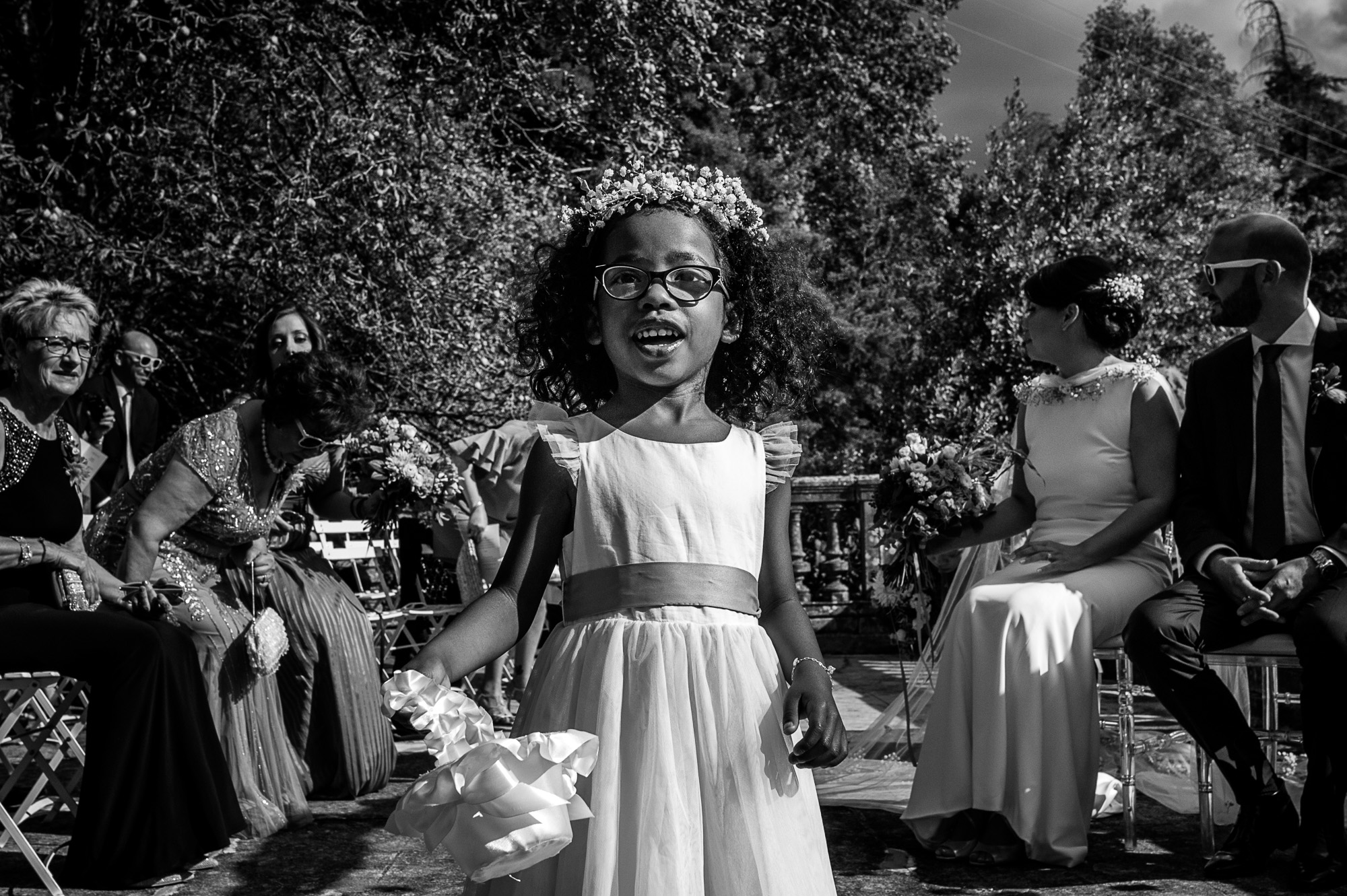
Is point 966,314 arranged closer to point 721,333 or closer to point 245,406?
point 245,406

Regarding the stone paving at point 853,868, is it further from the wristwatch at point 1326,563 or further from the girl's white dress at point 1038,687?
the wristwatch at point 1326,563

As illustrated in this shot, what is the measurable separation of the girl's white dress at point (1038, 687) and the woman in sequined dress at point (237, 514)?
2.18 m

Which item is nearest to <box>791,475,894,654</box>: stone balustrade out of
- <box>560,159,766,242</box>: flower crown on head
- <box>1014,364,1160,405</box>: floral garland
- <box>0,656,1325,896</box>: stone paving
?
<box>1014,364,1160,405</box>: floral garland

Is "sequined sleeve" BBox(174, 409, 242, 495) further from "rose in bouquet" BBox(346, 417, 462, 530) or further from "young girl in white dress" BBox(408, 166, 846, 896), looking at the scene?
"young girl in white dress" BBox(408, 166, 846, 896)

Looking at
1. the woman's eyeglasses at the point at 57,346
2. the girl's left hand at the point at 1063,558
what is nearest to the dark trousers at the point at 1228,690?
the girl's left hand at the point at 1063,558

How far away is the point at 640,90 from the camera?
10.1 m

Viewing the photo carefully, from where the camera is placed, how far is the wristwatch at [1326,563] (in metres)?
3.94

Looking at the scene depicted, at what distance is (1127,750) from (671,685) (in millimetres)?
2643

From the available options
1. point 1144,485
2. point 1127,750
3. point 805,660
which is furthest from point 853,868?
point 805,660

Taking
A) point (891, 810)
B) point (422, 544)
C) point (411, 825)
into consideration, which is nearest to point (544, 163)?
point (422, 544)

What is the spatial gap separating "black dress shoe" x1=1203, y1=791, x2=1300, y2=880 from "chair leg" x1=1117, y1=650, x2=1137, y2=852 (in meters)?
0.32

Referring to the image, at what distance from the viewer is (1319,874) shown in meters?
3.62

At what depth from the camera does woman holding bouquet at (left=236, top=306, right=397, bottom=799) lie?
16.4 ft

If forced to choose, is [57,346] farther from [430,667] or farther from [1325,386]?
[1325,386]
